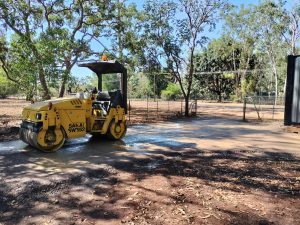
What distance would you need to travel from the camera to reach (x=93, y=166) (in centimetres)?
605

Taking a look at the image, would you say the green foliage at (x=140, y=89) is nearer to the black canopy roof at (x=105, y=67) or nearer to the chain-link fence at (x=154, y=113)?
the chain-link fence at (x=154, y=113)

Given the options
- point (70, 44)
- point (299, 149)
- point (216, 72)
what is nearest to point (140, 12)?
point (70, 44)

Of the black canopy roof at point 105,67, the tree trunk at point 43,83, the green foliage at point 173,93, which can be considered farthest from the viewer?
the green foliage at point 173,93

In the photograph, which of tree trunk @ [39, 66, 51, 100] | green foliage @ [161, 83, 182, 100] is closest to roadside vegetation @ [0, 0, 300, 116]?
tree trunk @ [39, 66, 51, 100]

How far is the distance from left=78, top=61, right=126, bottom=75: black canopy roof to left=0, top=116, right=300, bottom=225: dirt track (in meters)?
1.95

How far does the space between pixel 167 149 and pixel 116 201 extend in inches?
142

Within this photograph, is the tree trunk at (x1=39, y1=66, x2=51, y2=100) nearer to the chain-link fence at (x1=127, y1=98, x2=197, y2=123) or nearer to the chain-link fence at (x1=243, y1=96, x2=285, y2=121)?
the chain-link fence at (x1=127, y1=98, x2=197, y2=123)

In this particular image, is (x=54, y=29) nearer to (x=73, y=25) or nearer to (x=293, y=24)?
(x=73, y=25)

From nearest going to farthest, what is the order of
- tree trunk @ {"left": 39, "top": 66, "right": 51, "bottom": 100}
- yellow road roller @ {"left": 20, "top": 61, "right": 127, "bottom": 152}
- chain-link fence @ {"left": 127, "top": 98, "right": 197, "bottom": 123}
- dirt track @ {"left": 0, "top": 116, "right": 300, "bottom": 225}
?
dirt track @ {"left": 0, "top": 116, "right": 300, "bottom": 225} → yellow road roller @ {"left": 20, "top": 61, "right": 127, "bottom": 152} → tree trunk @ {"left": 39, "top": 66, "right": 51, "bottom": 100} → chain-link fence @ {"left": 127, "top": 98, "right": 197, "bottom": 123}

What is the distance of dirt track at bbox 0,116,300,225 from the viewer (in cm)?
384

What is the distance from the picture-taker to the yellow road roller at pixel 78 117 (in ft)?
22.8

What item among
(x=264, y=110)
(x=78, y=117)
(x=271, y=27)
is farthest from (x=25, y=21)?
(x=271, y=27)

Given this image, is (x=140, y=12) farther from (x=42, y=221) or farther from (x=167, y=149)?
(x=42, y=221)

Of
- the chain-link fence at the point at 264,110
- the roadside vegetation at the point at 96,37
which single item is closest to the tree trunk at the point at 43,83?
the roadside vegetation at the point at 96,37
